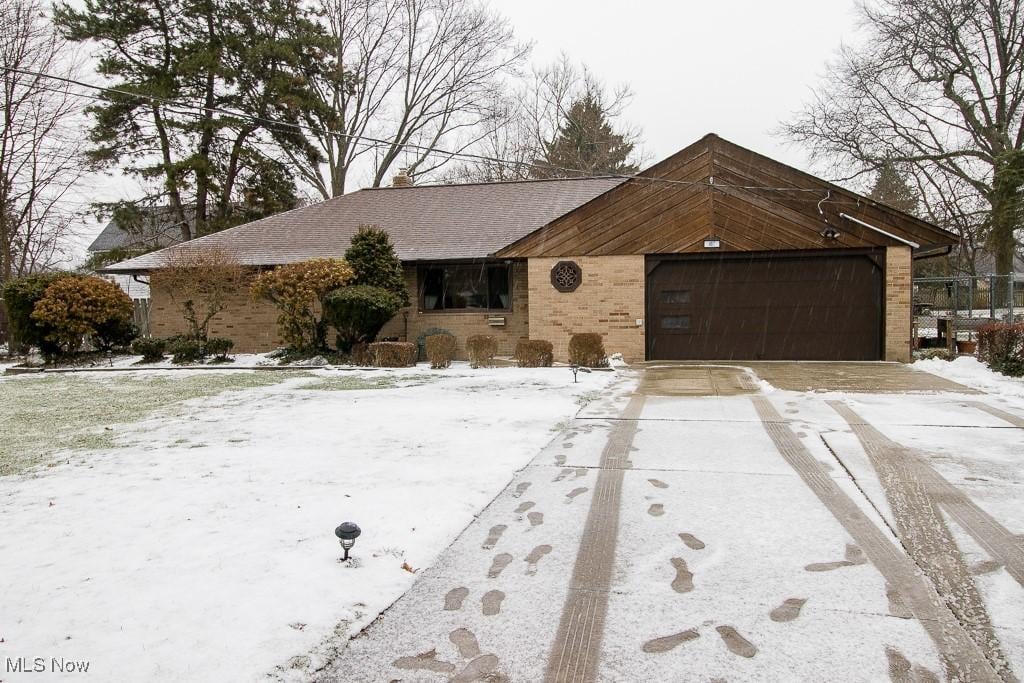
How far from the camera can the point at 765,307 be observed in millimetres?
14383

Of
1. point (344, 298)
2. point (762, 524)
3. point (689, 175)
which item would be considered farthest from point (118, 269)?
point (762, 524)

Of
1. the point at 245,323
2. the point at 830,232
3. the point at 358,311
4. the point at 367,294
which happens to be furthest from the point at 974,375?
the point at 245,323

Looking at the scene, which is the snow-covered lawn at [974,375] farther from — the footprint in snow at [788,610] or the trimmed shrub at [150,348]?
the trimmed shrub at [150,348]

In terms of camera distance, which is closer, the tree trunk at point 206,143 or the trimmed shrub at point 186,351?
the trimmed shrub at point 186,351

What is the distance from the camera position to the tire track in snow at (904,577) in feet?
8.27

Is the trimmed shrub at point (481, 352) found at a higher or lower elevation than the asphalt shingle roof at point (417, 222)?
lower

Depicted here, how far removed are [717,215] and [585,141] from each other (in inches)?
815

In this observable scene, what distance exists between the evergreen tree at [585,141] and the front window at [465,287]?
57.2 feet

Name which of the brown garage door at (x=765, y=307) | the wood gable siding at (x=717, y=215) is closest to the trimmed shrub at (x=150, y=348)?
the wood gable siding at (x=717, y=215)

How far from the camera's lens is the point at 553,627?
2.86 meters

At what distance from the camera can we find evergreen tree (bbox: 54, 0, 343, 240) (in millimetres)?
23312

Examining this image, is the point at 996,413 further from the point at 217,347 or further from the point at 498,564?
the point at 217,347

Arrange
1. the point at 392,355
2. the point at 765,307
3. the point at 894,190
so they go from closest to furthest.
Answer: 1. the point at 392,355
2. the point at 765,307
3. the point at 894,190

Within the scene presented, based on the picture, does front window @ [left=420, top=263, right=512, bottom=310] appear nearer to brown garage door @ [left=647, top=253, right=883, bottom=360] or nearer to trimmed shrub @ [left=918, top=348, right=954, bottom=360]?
brown garage door @ [left=647, top=253, right=883, bottom=360]
